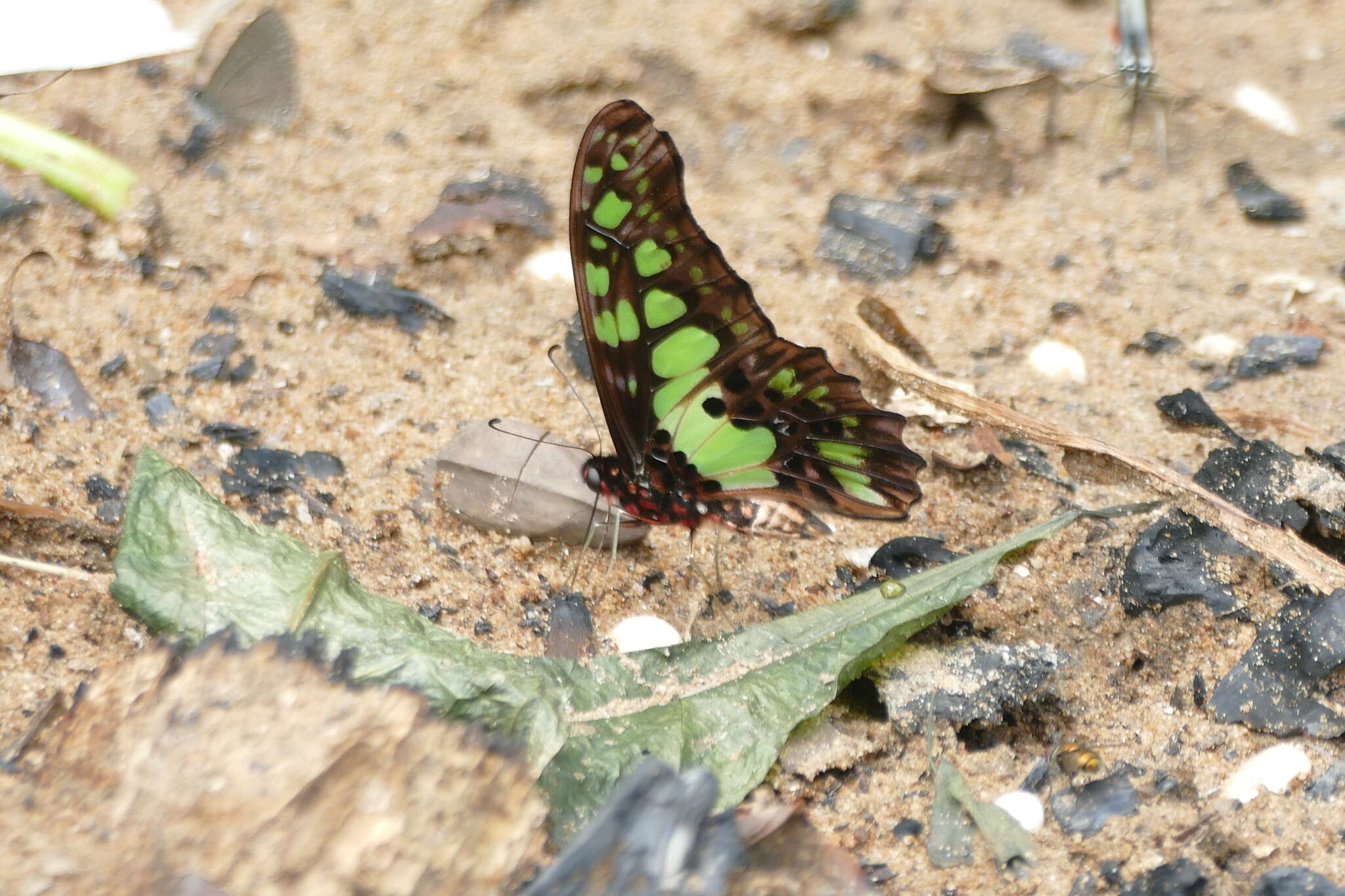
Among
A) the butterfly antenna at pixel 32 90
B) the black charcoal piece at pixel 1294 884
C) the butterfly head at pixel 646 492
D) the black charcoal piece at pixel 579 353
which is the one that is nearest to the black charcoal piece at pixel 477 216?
the black charcoal piece at pixel 579 353

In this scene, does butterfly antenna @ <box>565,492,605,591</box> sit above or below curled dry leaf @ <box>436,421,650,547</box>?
below

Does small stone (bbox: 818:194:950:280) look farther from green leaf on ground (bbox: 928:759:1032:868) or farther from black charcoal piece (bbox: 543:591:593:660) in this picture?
green leaf on ground (bbox: 928:759:1032:868)

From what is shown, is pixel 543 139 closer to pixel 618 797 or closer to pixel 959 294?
pixel 959 294

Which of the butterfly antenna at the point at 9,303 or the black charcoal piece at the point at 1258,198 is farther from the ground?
the butterfly antenna at the point at 9,303

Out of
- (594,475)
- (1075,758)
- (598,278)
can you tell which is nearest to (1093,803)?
(1075,758)

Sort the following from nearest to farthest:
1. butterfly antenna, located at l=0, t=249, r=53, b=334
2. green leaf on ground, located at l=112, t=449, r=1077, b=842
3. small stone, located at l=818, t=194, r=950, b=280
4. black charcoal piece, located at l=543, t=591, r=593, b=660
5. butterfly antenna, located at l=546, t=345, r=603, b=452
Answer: green leaf on ground, located at l=112, t=449, r=1077, b=842 < black charcoal piece, located at l=543, t=591, r=593, b=660 < butterfly antenna, located at l=0, t=249, r=53, b=334 < butterfly antenna, located at l=546, t=345, r=603, b=452 < small stone, located at l=818, t=194, r=950, b=280

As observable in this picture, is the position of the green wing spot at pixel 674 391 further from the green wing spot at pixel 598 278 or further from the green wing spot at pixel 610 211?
the green wing spot at pixel 610 211

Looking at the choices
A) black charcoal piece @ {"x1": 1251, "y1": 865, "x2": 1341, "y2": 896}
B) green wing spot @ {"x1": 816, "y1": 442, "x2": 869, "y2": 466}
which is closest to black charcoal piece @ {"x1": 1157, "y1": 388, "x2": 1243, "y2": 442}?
green wing spot @ {"x1": 816, "y1": 442, "x2": 869, "y2": 466}
